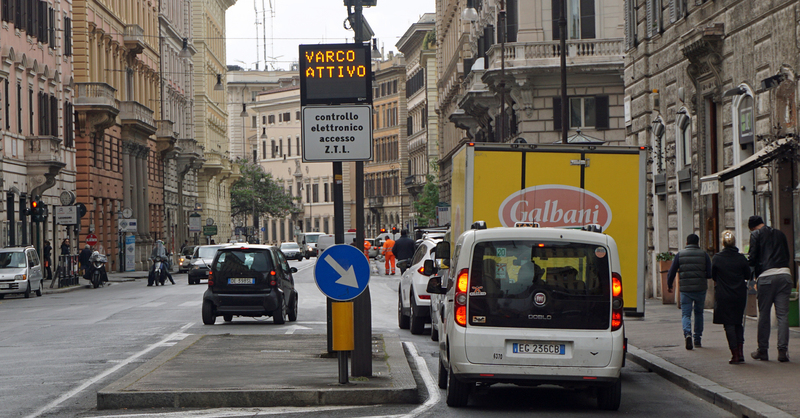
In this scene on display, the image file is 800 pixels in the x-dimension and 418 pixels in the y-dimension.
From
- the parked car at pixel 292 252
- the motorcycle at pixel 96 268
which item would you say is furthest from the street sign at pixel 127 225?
the parked car at pixel 292 252

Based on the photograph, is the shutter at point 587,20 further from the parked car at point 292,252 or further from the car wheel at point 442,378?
the parked car at point 292,252

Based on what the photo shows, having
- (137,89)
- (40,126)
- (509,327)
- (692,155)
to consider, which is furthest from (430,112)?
(509,327)

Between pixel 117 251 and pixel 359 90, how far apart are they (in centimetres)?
5346

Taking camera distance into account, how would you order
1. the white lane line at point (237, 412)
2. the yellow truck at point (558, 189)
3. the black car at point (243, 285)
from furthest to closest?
1. the black car at point (243, 285)
2. the yellow truck at point (558, 189)
3. the white lane line at point (237, 412)

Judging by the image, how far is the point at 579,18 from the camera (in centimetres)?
4369

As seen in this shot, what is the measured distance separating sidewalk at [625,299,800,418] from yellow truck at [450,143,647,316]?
1552 millimetres

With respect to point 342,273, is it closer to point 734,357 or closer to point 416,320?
point 734,357

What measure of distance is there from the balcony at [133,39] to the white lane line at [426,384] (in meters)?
52.2

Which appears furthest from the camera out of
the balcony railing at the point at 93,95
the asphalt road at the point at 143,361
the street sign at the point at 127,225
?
the balcony railing at the point at 93,95

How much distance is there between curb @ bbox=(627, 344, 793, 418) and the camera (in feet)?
35.1

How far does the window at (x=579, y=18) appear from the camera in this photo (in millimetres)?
43438

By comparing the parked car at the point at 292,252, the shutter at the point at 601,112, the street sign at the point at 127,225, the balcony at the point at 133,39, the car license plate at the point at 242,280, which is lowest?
the parked car at the point at 292,252

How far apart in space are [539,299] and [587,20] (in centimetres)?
3367

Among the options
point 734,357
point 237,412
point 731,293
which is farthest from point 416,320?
point 237,412
